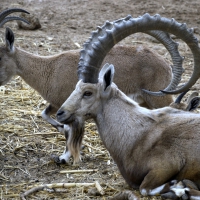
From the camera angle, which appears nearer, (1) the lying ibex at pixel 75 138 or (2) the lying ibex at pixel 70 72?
(1) the lying ibex at pixel 75 138

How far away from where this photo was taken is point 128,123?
5672 mm

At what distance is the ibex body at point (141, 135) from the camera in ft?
17.2

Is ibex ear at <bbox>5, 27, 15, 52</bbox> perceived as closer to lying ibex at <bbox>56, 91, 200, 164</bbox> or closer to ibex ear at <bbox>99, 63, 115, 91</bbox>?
lying ibex at <bbox>56, 91, 200, 164</bbox>

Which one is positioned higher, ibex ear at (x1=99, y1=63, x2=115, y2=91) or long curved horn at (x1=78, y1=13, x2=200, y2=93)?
long curved horn at (x1=78, y1=13, x2=200, y2=93)

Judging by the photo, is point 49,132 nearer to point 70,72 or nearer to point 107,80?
point 70,72

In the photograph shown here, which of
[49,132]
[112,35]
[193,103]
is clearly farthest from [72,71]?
[112,35]

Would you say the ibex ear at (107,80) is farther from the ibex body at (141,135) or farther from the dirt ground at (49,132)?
the dirt ground at (49,132)

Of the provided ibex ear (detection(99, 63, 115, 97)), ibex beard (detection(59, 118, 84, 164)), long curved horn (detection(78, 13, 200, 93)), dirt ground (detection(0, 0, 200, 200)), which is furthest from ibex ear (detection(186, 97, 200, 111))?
ibex beard (detection(59, 118, 84, 164))

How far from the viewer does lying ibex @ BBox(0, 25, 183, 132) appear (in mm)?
7660

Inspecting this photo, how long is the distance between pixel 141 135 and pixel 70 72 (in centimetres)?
269

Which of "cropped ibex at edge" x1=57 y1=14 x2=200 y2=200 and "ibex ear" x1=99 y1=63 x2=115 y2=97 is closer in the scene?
"cropped ibex at edge" x1=57 y1=14 x2=200 y2=200

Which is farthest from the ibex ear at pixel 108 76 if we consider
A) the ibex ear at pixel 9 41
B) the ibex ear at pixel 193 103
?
the ibex ear at pixel 9 41

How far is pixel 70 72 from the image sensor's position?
795cm

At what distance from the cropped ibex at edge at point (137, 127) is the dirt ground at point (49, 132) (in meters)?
0.35
